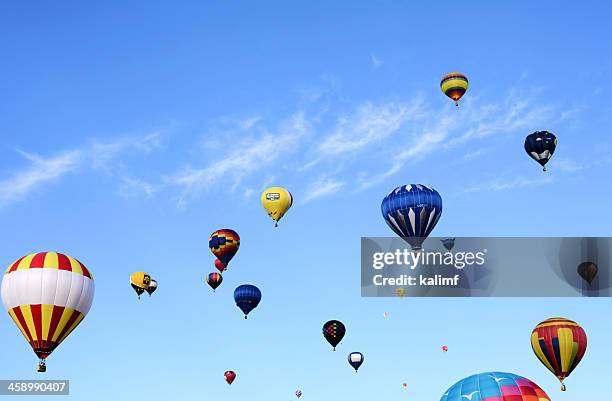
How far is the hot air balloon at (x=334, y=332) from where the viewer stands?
65188 mm

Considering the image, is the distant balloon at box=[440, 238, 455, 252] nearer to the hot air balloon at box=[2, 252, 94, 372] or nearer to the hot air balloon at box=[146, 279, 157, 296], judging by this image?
the hot air balloon at box=[146, 279, 157, 296]

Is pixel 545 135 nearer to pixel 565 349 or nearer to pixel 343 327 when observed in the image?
pixel 565 349

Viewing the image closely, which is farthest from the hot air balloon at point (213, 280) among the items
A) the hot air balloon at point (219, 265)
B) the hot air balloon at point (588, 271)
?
the hot air balloon at point (588, 271)

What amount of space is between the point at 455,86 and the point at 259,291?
1993cm

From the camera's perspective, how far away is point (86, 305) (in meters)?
39.2

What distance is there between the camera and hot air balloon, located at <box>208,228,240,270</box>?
6200 cm

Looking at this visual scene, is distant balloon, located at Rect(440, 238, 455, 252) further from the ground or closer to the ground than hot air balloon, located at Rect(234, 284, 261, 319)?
further from the ground

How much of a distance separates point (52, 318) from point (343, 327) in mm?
31541

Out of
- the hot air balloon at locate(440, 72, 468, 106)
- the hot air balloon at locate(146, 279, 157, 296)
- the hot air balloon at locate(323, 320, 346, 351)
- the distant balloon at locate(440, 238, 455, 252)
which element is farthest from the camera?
the hot air balloon at locate(146, 279, 157, 296)

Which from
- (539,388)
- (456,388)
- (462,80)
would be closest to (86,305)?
(456,388)

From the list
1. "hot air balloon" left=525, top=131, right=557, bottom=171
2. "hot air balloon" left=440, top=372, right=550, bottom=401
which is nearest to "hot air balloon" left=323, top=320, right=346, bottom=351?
"hot air balloon" left=525, top=131, right=557, bottom=171

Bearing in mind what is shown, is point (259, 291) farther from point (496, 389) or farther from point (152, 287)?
point (496, 389)

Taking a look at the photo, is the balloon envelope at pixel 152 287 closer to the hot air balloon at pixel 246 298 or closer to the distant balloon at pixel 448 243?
the hot air balloon at pixel 246 298

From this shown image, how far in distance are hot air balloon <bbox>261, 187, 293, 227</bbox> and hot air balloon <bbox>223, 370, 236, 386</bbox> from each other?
16730 millimetres
